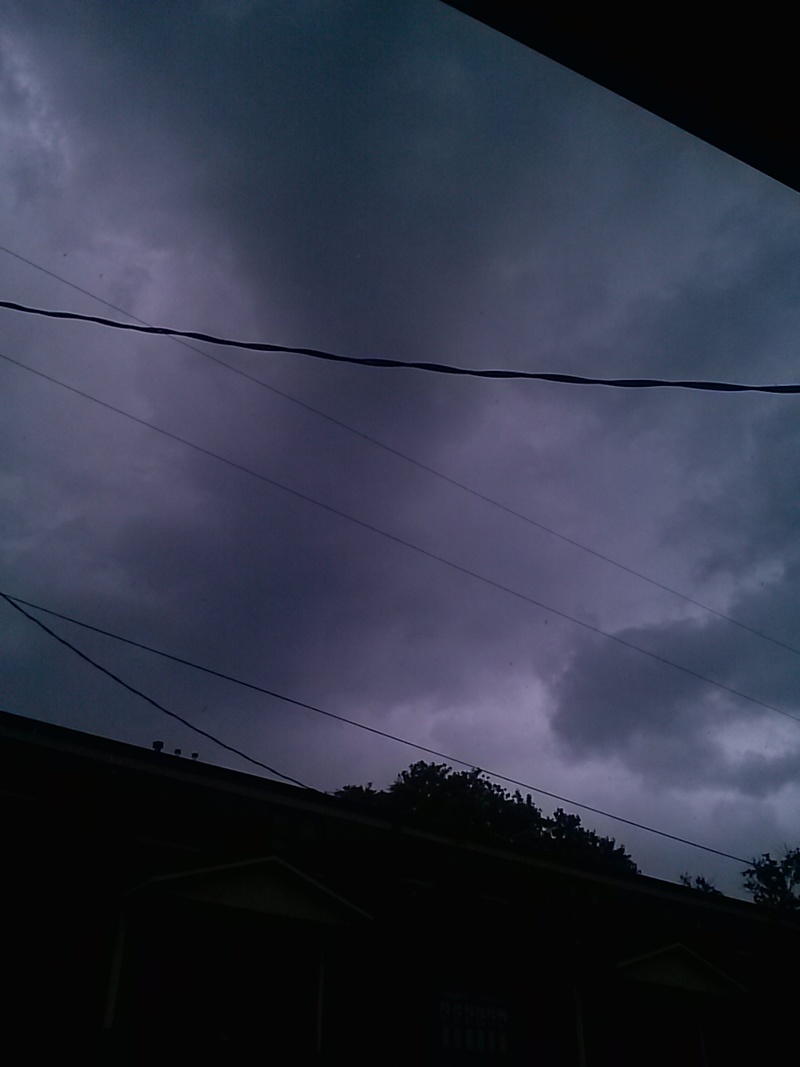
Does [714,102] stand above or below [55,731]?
below

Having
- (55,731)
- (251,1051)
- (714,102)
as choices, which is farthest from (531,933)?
(714,102)

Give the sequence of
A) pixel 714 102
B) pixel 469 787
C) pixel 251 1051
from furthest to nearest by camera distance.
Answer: pixel 469 787, pixel 251 1051, pixel 714 102

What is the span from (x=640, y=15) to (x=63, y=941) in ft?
36.0

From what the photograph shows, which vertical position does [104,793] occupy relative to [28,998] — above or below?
above

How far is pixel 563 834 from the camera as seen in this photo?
61.8 metres

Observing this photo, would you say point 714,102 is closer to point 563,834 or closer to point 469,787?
point 469,787

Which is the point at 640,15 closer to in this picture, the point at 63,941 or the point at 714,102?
the point at 714,102

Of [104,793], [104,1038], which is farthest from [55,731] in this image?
[104,1038]

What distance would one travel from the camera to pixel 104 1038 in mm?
9938

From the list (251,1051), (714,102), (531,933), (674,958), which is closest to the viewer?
(714,102)

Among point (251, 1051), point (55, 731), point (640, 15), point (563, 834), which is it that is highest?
point (563, 834)

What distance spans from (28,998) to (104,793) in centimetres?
253

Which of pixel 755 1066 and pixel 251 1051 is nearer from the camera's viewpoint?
pixel 251 1051

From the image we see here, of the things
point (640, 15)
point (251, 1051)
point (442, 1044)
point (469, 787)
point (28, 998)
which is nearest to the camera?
point (640, 15)
